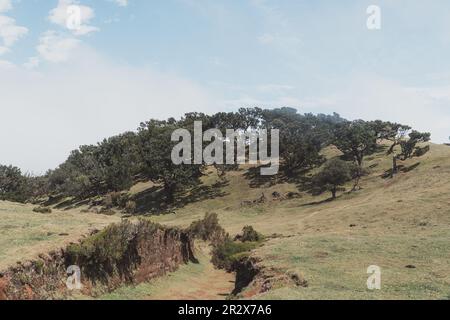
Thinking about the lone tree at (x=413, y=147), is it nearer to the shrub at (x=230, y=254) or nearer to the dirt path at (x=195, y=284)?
the shrub at (x=230, y=254)

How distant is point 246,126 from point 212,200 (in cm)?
4255

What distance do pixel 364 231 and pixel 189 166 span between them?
51.8 meters

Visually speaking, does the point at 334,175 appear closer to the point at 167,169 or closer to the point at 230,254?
the point at 167,169

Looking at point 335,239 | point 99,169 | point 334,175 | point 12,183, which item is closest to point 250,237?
point 335,239

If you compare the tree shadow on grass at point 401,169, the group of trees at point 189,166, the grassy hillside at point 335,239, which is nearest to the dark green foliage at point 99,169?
the group of trees at point 189,166

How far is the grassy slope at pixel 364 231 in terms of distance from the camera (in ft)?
77.3

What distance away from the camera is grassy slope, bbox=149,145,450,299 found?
23562mm

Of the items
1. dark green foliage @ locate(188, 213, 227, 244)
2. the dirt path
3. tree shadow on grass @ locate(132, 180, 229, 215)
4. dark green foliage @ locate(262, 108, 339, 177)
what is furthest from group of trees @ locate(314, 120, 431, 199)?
the dirt path

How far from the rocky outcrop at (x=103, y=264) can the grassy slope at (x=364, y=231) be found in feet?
27.1

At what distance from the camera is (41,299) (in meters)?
21.3

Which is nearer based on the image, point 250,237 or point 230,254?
point 230,254

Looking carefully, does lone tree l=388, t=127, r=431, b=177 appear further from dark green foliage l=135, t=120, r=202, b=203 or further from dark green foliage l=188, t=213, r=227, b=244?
dark green foliage l=188, t=213, r=227, b=244

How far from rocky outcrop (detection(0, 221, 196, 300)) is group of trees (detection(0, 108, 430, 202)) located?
50167 millimetres

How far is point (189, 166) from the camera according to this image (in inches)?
3612
